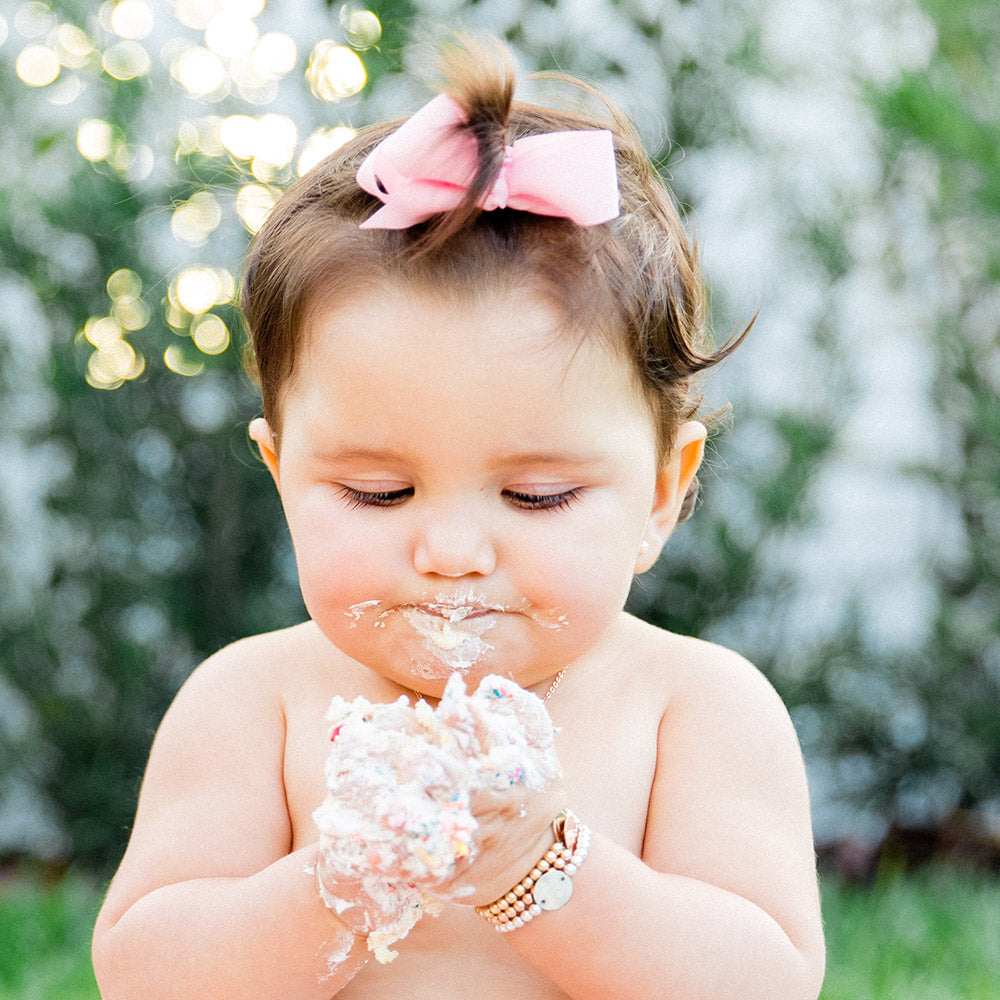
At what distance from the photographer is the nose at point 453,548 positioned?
1.27 meters

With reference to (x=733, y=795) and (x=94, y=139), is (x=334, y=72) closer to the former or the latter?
(x=94, y=139)

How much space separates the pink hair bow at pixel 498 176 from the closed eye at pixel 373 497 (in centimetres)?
28

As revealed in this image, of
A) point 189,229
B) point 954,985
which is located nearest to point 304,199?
point 189,229

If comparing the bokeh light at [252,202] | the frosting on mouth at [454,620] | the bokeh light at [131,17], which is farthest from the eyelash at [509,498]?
the bokeh light at [131,17]

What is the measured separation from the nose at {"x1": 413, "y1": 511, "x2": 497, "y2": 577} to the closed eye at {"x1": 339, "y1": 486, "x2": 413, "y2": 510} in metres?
0.05

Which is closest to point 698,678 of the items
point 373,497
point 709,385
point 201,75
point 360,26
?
point 373,497

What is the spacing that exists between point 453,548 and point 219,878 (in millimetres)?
489

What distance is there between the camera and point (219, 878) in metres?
1.42

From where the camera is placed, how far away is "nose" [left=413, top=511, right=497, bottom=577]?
1268 millimetres

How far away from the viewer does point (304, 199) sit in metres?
1.52

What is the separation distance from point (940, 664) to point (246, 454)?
1764 mm

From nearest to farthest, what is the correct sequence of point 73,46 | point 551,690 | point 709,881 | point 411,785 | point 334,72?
point 411,785 → point 709,881 → point 551,690 → point 334,72 → point 73,46

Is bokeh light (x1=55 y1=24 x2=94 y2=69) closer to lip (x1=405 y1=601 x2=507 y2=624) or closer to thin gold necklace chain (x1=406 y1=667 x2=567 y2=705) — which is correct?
thin gold necklace chain (x1=406 y1=667 x2=567 y2=705)

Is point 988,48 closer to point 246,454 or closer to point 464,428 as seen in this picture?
point 246,454
